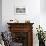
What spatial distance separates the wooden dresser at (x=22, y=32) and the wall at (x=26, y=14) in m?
0.24

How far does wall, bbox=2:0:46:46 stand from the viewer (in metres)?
5.46

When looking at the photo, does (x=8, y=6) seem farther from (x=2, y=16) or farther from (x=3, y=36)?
(x=3, y=36)

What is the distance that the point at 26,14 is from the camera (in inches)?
Answer: 216

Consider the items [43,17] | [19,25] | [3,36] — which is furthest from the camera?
[43,17]

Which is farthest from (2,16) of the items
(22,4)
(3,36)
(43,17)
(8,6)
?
(43,17)

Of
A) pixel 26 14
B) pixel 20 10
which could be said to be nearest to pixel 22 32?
pixel 26 14

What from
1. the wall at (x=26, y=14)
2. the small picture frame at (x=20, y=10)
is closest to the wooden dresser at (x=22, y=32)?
the wall at (x=26, y=14)

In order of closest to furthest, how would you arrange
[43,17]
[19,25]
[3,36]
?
[3,36]
[19,25]
[43,17]

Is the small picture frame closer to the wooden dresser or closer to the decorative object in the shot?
the wooden dresser

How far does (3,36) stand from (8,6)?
4.94 ft

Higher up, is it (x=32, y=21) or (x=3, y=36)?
(x=32, y=21)

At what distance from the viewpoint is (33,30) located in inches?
217

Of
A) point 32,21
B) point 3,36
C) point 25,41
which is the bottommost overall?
point 25,41

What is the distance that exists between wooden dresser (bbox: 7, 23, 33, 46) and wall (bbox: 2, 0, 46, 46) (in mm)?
237
